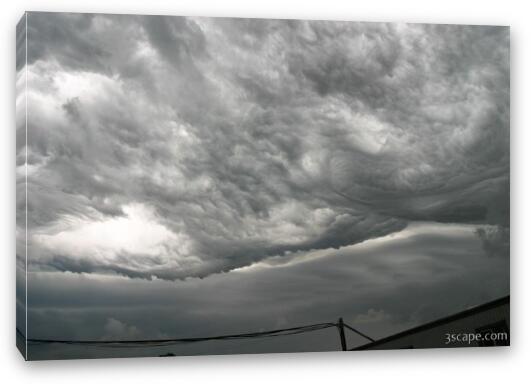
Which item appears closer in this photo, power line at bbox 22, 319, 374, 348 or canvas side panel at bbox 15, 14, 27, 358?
canvas side panel at bbox 15, 14, 27, 358

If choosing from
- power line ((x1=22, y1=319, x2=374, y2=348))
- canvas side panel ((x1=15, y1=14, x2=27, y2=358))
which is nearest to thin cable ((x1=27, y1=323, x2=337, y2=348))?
power line ((x1=22, y1=319, x2=374, y2=348))

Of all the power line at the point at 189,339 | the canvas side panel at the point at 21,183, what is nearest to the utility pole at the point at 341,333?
the power line at the point at 189,339

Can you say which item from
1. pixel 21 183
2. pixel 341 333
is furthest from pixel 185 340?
pixel 21 183

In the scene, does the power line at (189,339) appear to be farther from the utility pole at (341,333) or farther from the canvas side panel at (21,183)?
the canvas side panel at (21,183)

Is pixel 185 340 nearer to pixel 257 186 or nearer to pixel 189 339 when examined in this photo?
pixel 189 339

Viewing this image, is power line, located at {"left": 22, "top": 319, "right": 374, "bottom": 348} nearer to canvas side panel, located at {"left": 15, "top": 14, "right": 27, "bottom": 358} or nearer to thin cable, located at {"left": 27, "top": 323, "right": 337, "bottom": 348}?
thin cable, located at {"left": 27, "top": 323, "right": 337, "bottom": 348}
